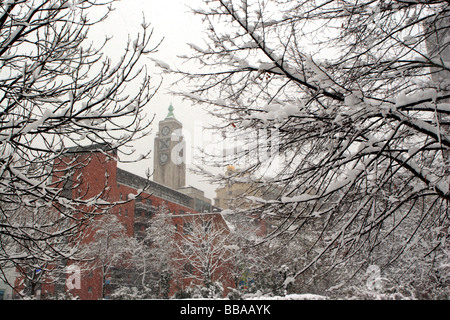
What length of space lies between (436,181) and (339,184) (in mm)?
930

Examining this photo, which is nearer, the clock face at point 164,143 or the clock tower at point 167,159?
the clock tower at point 167,159

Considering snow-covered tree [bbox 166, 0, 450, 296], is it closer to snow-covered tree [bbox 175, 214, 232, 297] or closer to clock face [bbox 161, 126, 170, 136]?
snow-covered tree [bbox 175, 214, 232, 297]

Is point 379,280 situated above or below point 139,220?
below

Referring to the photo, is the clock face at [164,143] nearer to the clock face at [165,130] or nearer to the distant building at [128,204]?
the clock face at [165,130]

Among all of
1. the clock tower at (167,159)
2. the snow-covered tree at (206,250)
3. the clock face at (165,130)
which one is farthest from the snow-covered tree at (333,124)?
the clock face at (165,130)

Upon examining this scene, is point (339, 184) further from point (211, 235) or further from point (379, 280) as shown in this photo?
point (211, 235)

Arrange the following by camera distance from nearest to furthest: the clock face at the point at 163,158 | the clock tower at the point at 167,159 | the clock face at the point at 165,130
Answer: the clock tower at the point at 167,159, the clock face at the point at 163,158, the clock face at the point at 165,130

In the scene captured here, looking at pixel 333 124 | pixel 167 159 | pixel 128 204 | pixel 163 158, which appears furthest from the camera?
pixel 163 158

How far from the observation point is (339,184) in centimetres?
334

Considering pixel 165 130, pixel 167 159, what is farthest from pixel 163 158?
pixel 165 130

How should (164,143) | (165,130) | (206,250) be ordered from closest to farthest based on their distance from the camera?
(206,250)
(164,143)
(165,130)

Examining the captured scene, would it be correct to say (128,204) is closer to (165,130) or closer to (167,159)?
(167,159)

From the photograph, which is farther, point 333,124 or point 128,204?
point 128,204
